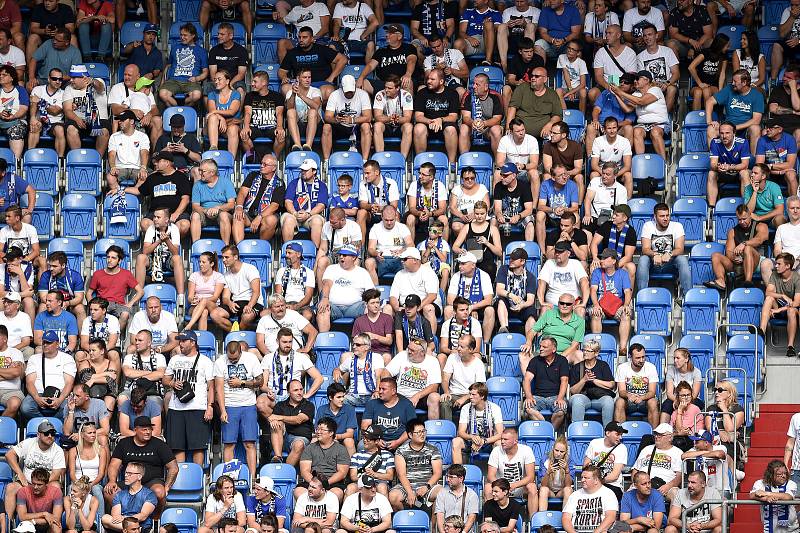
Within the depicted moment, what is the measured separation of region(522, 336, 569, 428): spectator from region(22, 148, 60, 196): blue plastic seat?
6679mm

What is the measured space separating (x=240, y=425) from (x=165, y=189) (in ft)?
11.7

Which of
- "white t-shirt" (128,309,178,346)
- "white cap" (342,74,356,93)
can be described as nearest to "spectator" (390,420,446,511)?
"white t-shirt" (128,309,178,346)

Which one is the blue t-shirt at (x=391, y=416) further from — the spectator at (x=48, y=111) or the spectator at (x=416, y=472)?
the spectator at (x=48, y=111)

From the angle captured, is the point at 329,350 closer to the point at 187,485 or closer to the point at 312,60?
the point at 187,485

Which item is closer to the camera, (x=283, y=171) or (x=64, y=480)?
(x=64, y=480)

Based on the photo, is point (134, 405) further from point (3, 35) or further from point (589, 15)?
point (589, 15)

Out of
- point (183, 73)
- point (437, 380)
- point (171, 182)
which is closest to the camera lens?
point (437, 380)

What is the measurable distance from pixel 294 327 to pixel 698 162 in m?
5.60

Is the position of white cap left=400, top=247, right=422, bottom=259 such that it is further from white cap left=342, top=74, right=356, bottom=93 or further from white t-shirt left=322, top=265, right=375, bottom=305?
white cap left=342, top=74, right=356, bottom=93

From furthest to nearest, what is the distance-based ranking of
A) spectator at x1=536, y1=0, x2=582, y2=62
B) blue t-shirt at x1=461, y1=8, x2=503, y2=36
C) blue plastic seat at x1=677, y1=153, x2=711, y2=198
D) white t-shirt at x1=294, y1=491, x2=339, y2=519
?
blue t-shirt at x1=461, y1=8, x2=503, y2=36, spectator at x1=536, y1=0, x2=582, y2=62, blue plastic seat at x1=677, y1=153, x2=711, y2=198, white t-shirt at x1=294, y1=491, x2=339, y2=519

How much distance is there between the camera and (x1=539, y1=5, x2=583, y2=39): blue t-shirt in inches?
872

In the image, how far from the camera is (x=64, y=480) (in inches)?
708

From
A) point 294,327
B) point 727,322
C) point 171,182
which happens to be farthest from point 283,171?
point 727,322

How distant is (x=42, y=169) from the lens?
2091 cm
